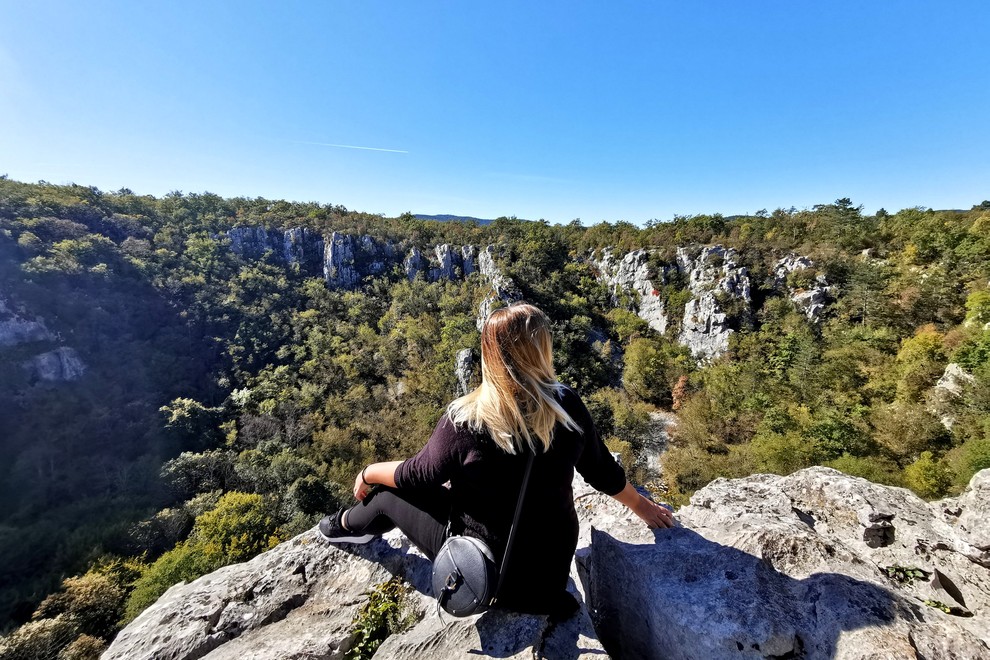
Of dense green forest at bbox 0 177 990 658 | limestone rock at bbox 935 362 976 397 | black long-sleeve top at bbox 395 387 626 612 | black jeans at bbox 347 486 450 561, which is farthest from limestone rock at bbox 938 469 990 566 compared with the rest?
limestone rock at bbox 935 362 976 397

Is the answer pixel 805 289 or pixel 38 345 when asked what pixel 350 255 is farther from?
pixel 805 289

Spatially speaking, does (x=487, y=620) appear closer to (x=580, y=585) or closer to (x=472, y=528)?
(x=472, y=528)

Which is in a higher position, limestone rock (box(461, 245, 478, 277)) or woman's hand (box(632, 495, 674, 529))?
limestone rock (box(461, 245, 478, 277))

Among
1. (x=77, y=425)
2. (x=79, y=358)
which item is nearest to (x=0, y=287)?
(x=79, y=358)

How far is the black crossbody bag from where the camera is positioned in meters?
Answer: 1.71

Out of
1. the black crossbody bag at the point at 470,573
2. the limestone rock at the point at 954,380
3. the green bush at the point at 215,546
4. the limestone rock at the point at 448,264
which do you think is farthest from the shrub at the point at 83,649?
the limestone rock at the point at 448,264

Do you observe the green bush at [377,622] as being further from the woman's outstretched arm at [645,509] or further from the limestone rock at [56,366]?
the limestone rock at [56,366]

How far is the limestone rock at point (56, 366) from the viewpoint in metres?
36.0

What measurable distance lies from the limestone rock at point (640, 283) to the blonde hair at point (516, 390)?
37752 millimetres

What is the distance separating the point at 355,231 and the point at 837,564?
6320cm

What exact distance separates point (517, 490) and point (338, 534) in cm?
218

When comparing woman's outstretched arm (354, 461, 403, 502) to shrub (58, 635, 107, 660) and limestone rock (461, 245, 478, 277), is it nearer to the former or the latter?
shrub (58, 635, 107, 660)

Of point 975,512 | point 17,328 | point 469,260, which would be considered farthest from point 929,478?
point 17,328

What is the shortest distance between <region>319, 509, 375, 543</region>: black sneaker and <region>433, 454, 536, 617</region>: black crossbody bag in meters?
1.53
